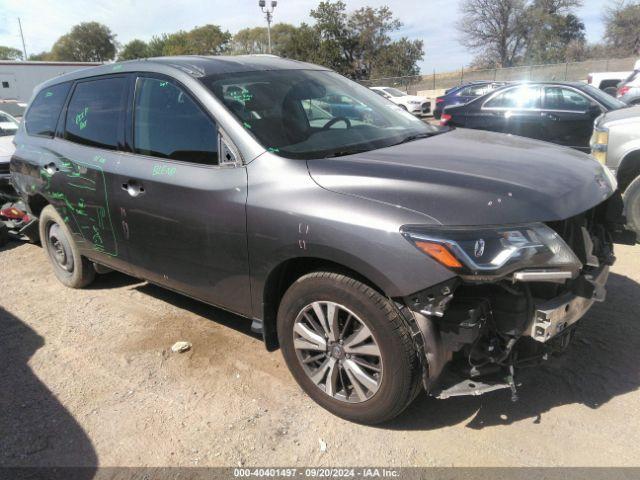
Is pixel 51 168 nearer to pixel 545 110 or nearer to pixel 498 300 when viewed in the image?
pixel 498 300

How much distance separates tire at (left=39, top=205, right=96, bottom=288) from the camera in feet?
15.0

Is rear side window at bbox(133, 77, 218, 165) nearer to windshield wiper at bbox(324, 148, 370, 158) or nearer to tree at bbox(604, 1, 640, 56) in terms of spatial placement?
windshield wiper at bbox(324, 148, 370, 158)

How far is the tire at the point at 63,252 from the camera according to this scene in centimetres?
458

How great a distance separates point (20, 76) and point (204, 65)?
107ft

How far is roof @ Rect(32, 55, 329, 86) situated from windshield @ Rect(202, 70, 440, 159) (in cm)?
9

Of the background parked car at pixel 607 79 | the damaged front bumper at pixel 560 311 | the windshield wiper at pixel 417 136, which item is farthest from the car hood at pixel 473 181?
the background parked car at pixel 607 79

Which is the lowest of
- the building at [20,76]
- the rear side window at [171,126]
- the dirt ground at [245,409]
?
the dirt ground at [245,409]

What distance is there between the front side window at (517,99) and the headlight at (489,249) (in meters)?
7.21

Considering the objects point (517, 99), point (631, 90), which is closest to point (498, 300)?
point (517, 99)

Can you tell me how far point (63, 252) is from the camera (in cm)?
480

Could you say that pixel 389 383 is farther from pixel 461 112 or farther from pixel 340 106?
pixel 461 112

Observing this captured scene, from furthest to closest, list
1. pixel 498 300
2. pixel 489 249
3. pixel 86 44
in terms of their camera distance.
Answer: pixel 86 44
pixel 498 300
pixel 489 249

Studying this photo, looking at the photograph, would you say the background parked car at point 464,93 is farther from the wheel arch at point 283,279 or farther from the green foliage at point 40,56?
the green foliage at point 40,56

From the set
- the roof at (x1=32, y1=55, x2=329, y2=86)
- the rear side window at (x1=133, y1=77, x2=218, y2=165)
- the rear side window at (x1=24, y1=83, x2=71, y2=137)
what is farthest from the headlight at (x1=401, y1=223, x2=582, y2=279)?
the rear side window at (x1=24, y1=83, x2=71, y2=137)
